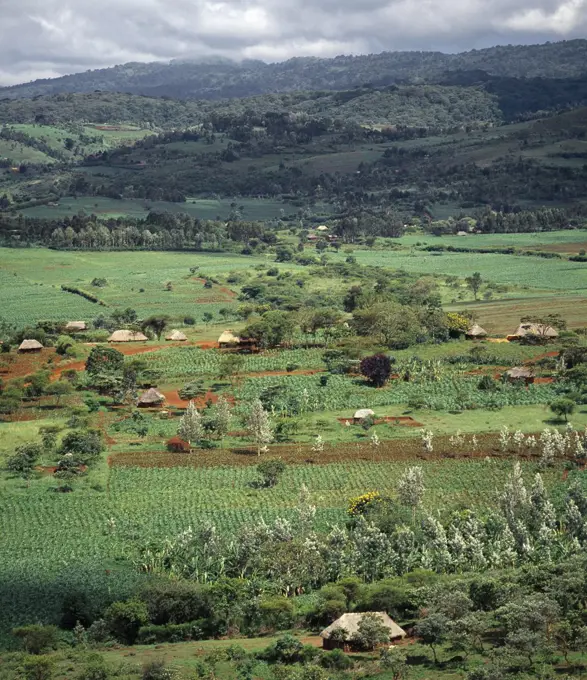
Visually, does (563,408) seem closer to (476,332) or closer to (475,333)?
(475,333)

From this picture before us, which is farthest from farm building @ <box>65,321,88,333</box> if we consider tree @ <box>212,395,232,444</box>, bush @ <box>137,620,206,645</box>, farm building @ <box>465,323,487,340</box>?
bush @ <box>137,620,206,645</box>

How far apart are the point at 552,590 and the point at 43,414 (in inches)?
1516

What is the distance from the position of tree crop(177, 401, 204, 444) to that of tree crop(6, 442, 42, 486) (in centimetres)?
761

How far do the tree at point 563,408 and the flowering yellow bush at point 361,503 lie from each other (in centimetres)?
1727

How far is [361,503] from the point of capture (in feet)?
172

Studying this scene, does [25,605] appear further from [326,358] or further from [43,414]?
[326,358]

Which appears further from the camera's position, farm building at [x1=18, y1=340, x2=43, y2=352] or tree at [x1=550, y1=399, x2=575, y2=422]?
farm building at [x1=18, y1=340, x2=43, y2=352]

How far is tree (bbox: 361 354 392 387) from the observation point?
73688 mm

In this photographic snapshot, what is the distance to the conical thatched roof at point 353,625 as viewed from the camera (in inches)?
1547

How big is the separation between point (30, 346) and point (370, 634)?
53.0 metres

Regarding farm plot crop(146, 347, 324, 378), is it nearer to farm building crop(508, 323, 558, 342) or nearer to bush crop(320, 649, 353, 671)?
farm building crop(508, 323, 558, 342)

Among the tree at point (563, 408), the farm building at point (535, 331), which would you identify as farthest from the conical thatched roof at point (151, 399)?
the farm building at point (535, 331)

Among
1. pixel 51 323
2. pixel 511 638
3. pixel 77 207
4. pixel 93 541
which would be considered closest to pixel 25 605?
pixel 93 541

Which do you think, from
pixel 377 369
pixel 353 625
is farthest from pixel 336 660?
pixel 377 369
